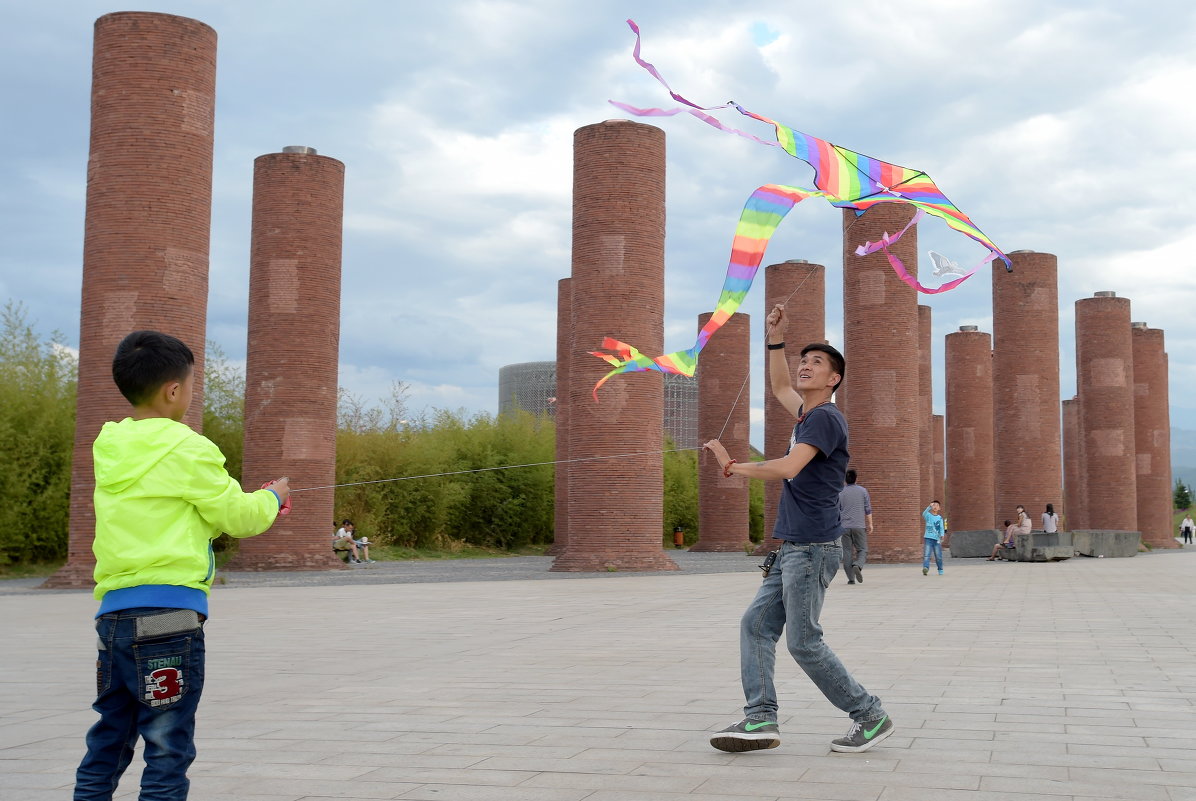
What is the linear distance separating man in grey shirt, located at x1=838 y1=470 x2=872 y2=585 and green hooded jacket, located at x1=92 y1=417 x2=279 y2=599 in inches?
453

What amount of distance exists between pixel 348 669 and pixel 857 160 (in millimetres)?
4495

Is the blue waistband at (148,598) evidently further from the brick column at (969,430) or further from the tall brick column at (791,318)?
the brick column at (969,430)

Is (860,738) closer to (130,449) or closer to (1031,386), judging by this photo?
(130,449)

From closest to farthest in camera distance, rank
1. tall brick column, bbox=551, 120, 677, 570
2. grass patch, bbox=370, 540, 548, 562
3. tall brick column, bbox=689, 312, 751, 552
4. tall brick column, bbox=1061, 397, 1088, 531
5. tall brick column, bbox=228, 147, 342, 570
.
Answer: tall brick column, bbox=551, 120, 677, 570, tall brick column, bbox=228, 147, 342, 570, grass patch, bbox=370, 540, 548, 562, tall brick column, bbox=689, 312, 751, 552, tall brick column, bbox=1061, 397, 1088, 531

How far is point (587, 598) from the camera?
562 inches

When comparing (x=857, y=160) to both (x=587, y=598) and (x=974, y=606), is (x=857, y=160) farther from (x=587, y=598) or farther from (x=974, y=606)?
(x=587, y=598)

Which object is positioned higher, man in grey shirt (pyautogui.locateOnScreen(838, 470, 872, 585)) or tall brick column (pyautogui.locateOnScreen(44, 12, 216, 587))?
tall brick column (pyautogui.locateOnScreen(44, 12, 216, 587))

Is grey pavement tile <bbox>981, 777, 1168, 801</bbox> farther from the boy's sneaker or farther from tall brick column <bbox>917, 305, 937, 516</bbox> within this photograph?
tall brick column <bbox>917, 305, 937, 516</bbox>

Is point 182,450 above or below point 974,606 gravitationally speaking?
above

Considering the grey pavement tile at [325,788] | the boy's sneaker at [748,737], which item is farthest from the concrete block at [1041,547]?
the grey pavement tile at [325,788]

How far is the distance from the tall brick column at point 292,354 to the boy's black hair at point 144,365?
19220 mm

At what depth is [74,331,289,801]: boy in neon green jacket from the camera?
2.96m

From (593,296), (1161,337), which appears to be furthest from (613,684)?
(1161,337)

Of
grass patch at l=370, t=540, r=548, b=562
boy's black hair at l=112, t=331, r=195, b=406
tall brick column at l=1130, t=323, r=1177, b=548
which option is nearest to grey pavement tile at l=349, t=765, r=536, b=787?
boy's black hair at l=112, t=331, r=195, b=406
